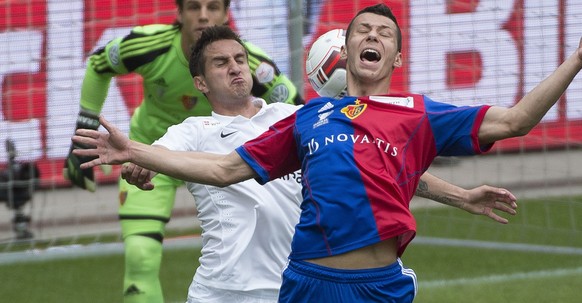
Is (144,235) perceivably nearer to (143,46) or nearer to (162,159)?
(143,46)

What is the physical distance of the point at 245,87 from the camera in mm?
5691

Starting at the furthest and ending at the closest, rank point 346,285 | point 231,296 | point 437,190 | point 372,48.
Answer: point 231,296, point 437,190, point 372,48, point 346,285

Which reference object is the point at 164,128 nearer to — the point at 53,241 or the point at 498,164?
the point at 53,241

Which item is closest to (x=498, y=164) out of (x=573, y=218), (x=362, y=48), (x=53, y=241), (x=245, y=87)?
(x=573, y=218)

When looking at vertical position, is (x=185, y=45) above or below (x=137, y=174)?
above

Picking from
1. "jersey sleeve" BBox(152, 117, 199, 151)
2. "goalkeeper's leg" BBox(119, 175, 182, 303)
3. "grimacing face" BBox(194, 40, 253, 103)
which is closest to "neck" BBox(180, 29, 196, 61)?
"goalkeeper's leg" BBox(119, 175, 182, 303)

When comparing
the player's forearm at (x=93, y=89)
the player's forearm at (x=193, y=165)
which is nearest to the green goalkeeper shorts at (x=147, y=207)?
the player's forearm at (x=93, y=89)

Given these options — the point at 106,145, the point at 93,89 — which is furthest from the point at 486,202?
the point at 93,89

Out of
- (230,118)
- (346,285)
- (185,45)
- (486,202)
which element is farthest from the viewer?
(185,45)

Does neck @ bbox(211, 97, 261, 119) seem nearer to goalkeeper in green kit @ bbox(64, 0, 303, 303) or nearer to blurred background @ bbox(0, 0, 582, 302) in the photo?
goalkeeper in green kit @ bbox(64, 0, 303, 303)

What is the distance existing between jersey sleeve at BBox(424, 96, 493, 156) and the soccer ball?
1211 mm

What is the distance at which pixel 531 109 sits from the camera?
4.36m

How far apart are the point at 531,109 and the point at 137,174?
1480mm

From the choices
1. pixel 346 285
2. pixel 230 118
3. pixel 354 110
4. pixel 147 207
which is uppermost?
pixel 354 110
